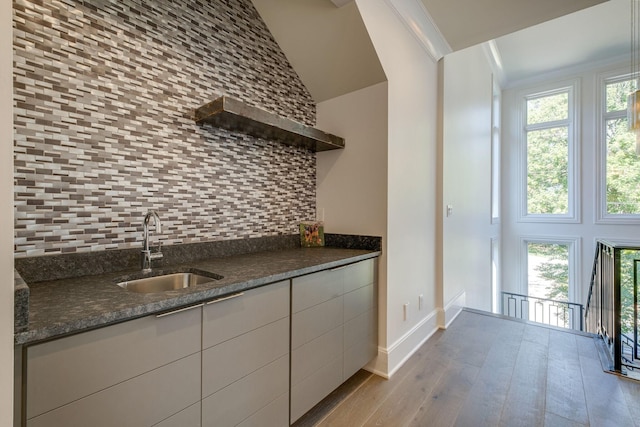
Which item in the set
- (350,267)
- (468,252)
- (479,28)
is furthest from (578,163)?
(350,267)

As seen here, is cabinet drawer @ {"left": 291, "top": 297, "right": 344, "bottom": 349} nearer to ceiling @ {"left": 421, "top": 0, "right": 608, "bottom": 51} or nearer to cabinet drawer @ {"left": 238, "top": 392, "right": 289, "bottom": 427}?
cabinet drawer @ {"left": 238, "top": 392, "right": 289, "bottom": 427}

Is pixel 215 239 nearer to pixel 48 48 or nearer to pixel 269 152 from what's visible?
pixel 269 152

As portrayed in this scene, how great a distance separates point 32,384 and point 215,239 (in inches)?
42.9

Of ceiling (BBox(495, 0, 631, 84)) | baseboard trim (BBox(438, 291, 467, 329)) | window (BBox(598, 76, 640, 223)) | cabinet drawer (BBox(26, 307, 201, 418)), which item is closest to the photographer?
cabinet drawer (BBox(26, 307, 201, 418))

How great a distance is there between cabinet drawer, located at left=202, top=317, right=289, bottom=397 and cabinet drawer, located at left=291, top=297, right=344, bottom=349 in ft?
0.21

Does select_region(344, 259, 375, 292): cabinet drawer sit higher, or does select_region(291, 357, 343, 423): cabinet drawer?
select_region(344, 259, 375, 292): cabinet drawer

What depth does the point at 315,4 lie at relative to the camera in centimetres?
184

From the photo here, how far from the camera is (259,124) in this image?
170cm

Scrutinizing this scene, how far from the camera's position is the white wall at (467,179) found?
2.99m

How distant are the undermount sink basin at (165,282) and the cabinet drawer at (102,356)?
1.09 feet

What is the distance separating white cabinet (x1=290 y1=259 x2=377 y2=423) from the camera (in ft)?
4.77

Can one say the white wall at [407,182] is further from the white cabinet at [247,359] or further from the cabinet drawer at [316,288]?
the white cabinet at [247,359]

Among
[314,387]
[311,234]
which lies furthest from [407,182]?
[314,387]

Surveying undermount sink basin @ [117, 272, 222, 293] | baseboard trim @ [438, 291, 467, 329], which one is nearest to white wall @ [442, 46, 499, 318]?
baseboard trim @ [438, 291, 467, 329]
